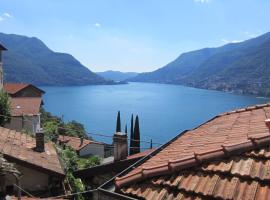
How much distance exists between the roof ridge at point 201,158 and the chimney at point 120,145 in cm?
505

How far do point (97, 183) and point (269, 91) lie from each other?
19031 centimetres

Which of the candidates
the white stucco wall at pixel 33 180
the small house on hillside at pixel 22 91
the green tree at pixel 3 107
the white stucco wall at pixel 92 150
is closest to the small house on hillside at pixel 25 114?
the small house on hillside at pixel 22 91

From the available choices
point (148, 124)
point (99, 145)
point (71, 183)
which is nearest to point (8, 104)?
point (71, 183)

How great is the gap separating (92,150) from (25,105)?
12.1 metres

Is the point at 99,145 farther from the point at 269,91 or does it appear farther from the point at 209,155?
the point at 269,91

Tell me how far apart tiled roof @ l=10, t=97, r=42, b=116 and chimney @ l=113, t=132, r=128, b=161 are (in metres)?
26.7

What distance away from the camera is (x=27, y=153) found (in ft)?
38.8

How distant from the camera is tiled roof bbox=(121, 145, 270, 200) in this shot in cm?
438

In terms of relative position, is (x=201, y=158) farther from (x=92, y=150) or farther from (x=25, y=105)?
(x=92, y=150)

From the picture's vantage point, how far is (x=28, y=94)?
44406 mm

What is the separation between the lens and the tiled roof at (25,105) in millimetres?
36562

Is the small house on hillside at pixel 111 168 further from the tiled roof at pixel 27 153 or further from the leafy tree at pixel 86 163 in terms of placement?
the leafy tree at pixel 86 163

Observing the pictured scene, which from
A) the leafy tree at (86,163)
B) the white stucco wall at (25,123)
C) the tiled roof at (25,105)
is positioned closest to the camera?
the leafy tree at (86,163)

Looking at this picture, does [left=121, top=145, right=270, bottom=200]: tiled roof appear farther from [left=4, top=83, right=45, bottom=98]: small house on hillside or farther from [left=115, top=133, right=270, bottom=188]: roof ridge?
[left=4, top=83, right=45, bottom=98]: small house on hillside
